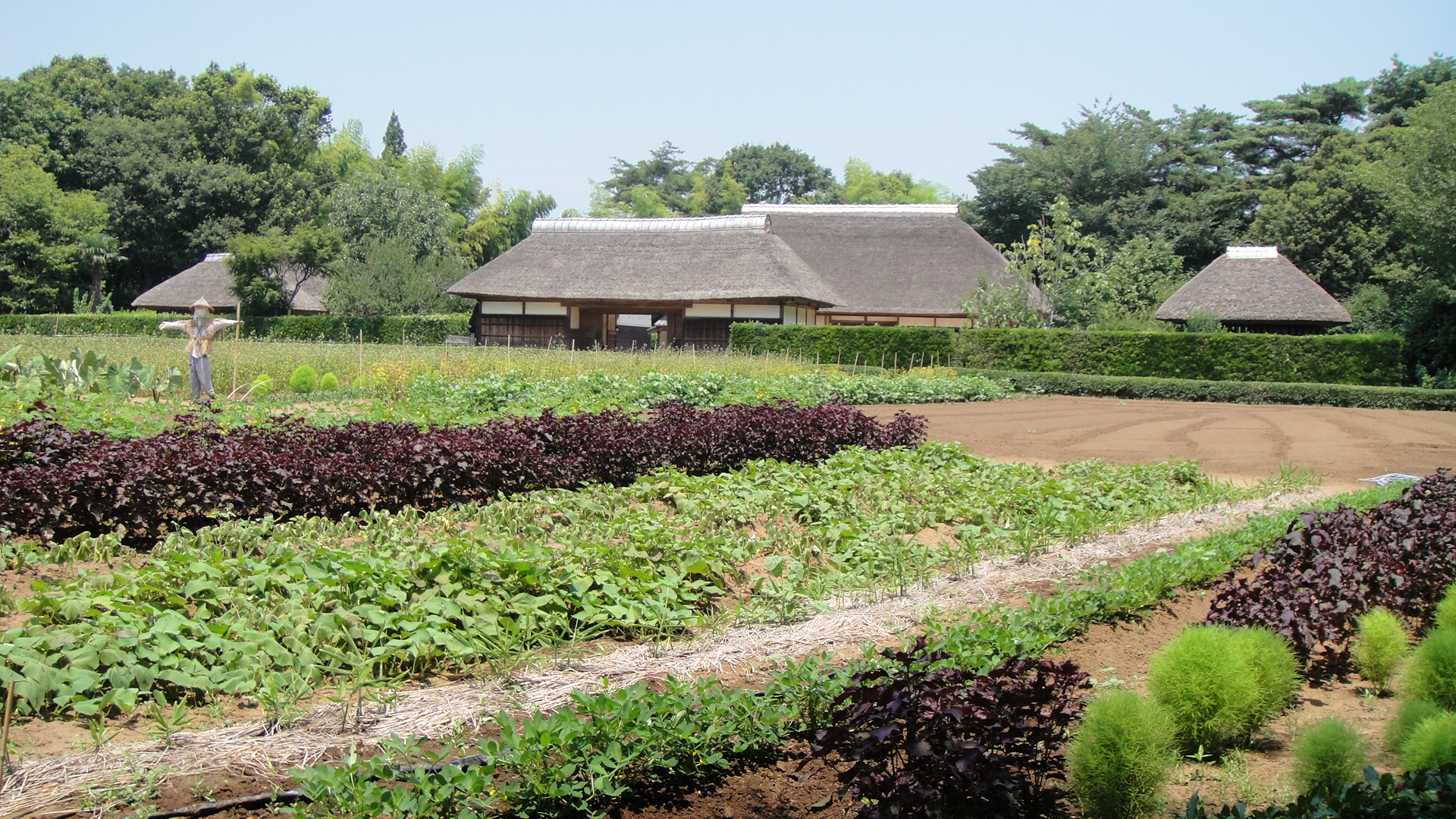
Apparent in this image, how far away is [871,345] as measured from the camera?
82.7 ft

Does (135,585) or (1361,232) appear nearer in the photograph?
(135,585)

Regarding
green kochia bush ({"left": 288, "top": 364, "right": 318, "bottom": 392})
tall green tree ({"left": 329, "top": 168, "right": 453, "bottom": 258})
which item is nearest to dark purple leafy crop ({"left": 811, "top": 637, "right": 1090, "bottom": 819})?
green kochia bush ({"left": 288, "top": 364, "right": 318, "bottom": 392})

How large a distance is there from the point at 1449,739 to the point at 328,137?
5927cm

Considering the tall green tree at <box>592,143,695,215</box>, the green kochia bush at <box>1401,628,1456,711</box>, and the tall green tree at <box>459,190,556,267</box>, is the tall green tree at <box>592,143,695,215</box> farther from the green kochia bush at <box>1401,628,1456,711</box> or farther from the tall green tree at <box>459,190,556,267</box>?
the green kochia bush at <box>1401,628,1456,711</box>

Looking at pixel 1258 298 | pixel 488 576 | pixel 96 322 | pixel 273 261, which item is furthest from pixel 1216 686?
pixel 96 322

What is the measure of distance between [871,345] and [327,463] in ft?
64.5

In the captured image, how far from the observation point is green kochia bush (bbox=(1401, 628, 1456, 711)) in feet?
11.6

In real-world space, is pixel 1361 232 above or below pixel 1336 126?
below

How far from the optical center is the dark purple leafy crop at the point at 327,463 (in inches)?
226

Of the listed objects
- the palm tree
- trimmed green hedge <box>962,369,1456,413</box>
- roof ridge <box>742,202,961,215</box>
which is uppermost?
roof ridge <box>742,202,961,215</box>

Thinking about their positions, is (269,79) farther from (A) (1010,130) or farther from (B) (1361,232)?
(B) (1361,232)

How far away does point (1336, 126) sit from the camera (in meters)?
37.2

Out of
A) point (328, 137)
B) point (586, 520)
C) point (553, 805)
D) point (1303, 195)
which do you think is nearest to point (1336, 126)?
point (1303, 195)

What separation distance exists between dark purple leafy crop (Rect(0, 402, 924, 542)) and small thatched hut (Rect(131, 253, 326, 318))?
105 ft
